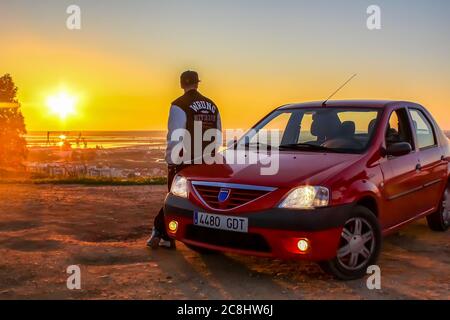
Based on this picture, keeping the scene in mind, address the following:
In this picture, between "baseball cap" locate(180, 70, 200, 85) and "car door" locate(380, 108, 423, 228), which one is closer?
"car door" locate(380, 108, 423, 228)

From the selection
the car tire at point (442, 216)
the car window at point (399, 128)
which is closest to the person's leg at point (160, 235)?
the car window at point (399, 128)

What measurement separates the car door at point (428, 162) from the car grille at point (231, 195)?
250cm

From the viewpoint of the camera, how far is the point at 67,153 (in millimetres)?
44875

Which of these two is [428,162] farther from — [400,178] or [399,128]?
[400,178]

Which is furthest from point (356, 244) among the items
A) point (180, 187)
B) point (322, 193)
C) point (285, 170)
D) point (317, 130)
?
point (180, 187)

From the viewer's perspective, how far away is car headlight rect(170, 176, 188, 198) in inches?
191

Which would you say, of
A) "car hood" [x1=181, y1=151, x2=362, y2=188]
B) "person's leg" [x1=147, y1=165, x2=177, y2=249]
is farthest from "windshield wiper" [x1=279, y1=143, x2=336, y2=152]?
"person's leg" [x1=147, y1=165, x2=177, y2=249]

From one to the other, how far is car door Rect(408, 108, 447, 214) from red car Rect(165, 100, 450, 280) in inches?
1.2

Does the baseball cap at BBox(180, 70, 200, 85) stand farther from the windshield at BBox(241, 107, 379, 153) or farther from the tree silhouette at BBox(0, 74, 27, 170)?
the tree silhouette at BBox(0, 74, 27, 170)

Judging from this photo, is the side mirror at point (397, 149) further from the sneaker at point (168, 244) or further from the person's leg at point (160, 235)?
the sneaker at point (168, 244)

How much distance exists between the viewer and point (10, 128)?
138ft

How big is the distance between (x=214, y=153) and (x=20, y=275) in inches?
93.6
